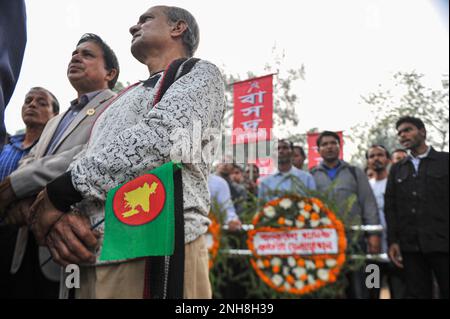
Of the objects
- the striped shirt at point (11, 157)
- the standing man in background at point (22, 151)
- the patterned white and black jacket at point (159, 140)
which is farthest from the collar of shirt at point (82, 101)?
the striped shirt at point (11, 157)

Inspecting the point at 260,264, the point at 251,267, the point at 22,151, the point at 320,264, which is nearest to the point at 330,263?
the point at 320,264

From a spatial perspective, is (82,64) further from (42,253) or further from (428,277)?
(428,277)

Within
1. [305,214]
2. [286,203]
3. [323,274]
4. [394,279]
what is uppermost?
[286,203]

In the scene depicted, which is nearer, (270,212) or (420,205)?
(420,205)

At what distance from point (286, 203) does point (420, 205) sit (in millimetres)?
1158

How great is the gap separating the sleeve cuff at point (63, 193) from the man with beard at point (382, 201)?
3.69 meters

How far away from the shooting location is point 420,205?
3.75 metres

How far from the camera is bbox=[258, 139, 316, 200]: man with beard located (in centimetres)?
401

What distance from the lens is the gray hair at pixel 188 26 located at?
148 centimetres

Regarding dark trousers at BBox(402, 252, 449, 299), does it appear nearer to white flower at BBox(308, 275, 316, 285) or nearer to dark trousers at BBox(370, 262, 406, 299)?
dark trousers at BBox(370, 262, 406, 299)

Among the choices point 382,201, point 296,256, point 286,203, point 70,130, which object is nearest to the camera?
point 70,130

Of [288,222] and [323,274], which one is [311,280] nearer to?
[323,274]

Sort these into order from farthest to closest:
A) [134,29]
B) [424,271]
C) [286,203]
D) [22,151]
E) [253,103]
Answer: [253,103]
[286,203]
[424,271]
[22,151]
[134,29]
